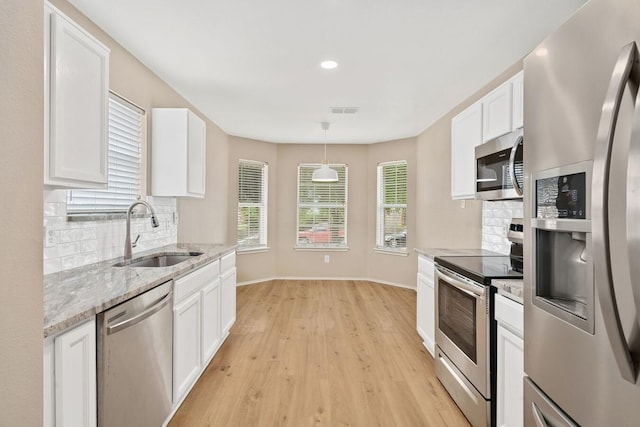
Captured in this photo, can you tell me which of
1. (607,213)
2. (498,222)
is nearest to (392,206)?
(498,222)

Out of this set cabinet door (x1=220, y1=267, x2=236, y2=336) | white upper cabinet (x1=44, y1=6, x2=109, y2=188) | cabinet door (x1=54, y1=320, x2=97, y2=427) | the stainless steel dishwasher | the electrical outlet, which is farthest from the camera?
cabinet door (x1=220, y1=267, x2=236, y2=336)

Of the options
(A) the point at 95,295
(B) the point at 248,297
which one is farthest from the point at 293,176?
(A) the point at 95,295

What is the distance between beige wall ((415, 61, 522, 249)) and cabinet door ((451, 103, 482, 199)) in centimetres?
51

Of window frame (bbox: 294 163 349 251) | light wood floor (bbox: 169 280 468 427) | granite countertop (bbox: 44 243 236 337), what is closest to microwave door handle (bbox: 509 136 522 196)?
light wood floor (bbox: 169 280 468 427)

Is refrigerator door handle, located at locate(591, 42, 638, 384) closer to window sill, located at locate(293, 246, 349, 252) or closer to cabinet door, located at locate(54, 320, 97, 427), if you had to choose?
cabinet door, located at locate(54, 320, 97, 427)

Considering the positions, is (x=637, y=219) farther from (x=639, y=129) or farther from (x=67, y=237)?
(x=67, y=237)

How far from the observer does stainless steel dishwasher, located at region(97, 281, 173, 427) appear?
53.1 inches

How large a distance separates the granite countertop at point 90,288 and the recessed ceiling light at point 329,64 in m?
1.85

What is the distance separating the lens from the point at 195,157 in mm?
3256

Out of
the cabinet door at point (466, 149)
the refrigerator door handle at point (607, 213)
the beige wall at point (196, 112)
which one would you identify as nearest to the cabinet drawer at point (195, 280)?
the beige wall at point (196, 112)

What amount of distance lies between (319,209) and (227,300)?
10.6ft

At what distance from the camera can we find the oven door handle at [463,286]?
193 centimetres

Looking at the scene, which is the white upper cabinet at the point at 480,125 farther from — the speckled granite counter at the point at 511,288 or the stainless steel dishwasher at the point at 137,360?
the stainless steel dishwasher at the point at 137,360

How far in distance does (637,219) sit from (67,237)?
2.54 metres
